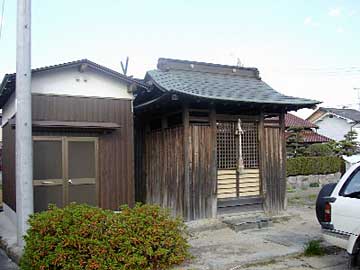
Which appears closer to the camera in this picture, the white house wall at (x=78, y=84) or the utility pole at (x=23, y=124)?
the utility pole at (x=23, y=124)

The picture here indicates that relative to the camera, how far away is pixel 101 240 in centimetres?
573

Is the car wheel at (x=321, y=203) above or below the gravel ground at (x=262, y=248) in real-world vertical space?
above

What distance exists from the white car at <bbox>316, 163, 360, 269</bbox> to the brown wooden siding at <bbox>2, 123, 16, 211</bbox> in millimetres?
7655

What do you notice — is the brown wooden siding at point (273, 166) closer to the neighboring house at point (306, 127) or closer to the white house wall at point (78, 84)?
the white house wall at point (78, 84)

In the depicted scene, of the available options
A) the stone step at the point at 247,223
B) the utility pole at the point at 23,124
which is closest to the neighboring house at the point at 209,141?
the stone step at the point at 247,223

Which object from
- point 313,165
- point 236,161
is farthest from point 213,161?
point 313,165

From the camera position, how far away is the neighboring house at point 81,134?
29.5 ft

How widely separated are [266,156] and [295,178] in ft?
33.4

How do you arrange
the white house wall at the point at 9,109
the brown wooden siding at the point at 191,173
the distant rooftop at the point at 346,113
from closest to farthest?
the brown wooden siding at the point at 191,173 → the white house wall at the point at 9,109 → the distant rooftop at the point at 346,113

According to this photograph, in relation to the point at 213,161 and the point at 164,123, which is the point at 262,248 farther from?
the point at 164,123

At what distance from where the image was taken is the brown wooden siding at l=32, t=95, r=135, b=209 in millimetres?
9227

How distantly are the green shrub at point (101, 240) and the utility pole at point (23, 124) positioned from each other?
119 cm

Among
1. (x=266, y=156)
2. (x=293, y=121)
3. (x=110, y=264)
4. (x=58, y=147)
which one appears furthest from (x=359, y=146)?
(x=110, y=264)

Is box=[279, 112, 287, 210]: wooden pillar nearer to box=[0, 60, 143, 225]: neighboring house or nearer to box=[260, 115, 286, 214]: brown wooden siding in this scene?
box=[260, 115, 286, 214]: brown wooden siding
